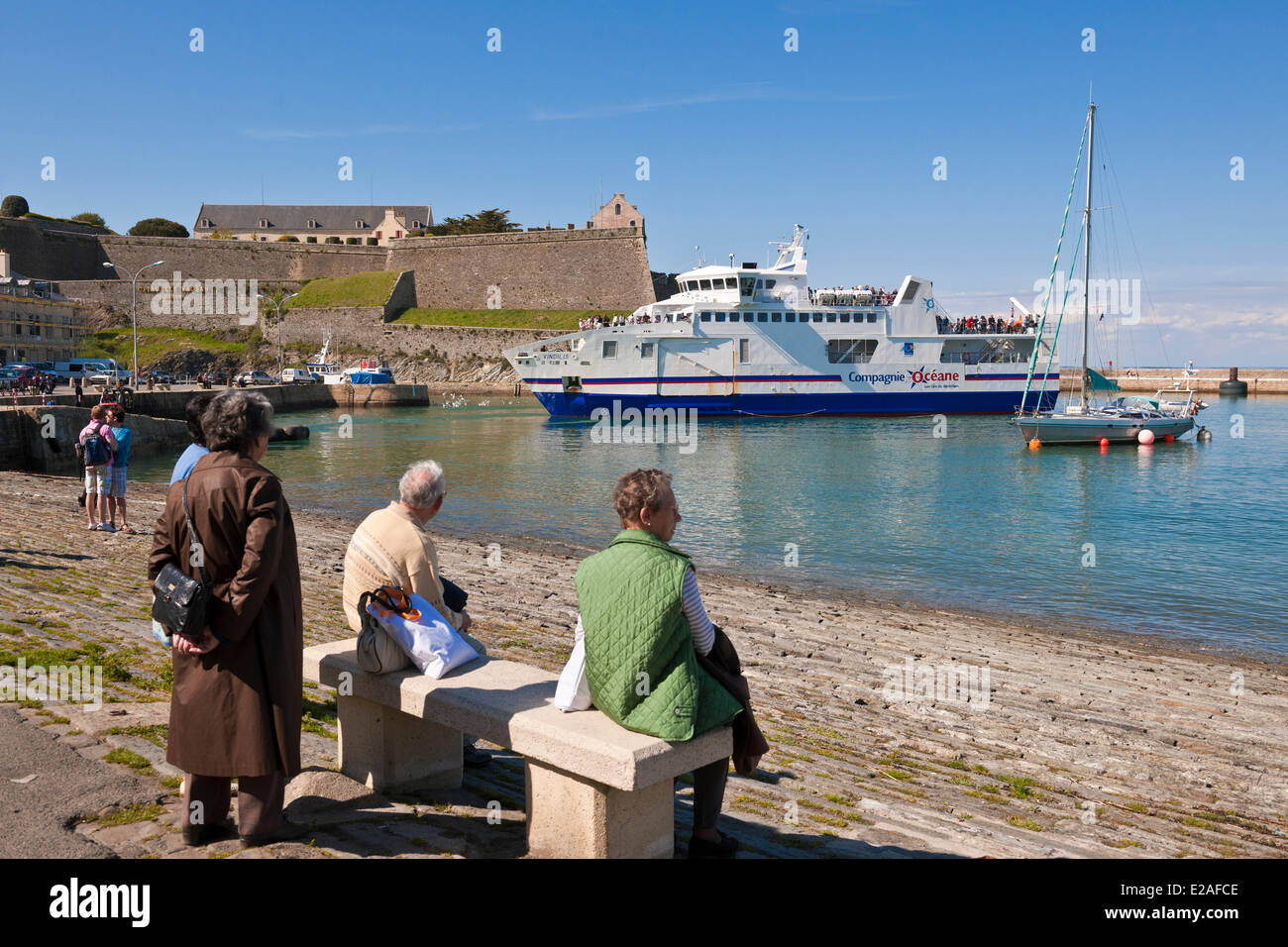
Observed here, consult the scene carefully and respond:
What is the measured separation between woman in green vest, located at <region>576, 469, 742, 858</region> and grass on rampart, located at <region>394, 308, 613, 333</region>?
71165 millimetres

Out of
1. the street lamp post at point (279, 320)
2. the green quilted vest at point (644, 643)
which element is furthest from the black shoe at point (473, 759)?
the street lamp post at point (279, 320)

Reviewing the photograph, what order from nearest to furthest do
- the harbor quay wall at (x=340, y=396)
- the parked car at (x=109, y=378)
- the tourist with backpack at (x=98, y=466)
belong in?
the tourist with backpack at (x=98, y=466) < the parked car at (x=109, y=378) < the harbor quay wall at (x=340, y=396)

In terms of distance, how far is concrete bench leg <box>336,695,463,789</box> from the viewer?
14.1 ft

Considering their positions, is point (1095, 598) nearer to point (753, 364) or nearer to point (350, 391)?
point (753, 364)

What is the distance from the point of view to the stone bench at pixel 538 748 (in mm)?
3424

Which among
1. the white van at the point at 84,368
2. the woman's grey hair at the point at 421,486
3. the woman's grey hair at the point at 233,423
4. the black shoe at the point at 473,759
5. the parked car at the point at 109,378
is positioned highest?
the white van at the point at 84,368

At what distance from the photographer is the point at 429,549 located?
4270 millimetres

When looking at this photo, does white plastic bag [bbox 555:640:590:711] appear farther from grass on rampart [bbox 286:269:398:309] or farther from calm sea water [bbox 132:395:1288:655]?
grass on rampart [bbox 286:269:398:309]

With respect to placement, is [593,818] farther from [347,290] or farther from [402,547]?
[347,290]

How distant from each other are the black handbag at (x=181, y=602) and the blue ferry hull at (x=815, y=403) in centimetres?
4505

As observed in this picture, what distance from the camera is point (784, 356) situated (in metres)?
50.6

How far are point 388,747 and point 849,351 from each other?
49794mm

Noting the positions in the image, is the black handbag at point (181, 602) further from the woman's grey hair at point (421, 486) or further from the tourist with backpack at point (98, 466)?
the tourist with backpack at point (98, 466)

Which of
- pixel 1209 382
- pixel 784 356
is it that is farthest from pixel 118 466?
pixel 1209 382
